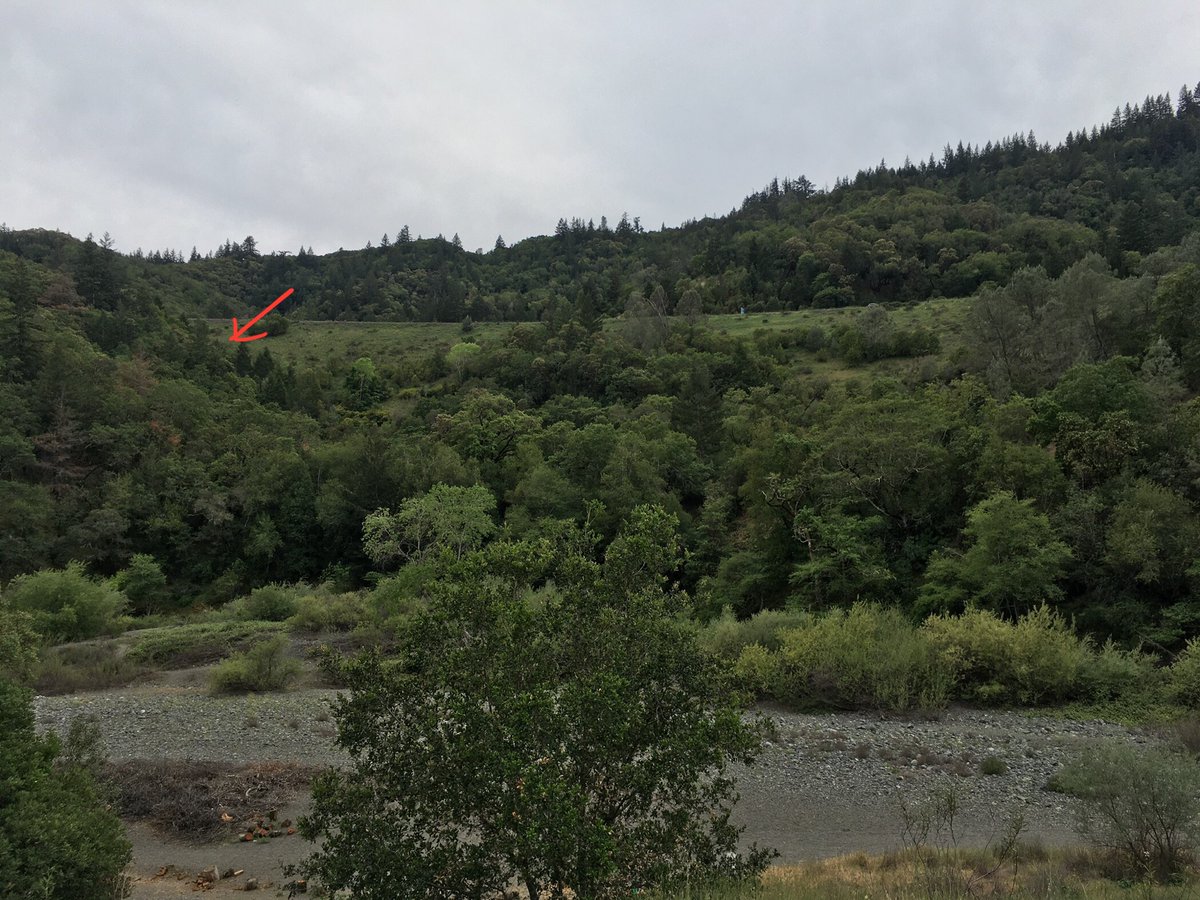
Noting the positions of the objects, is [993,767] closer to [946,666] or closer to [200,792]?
[946,666]

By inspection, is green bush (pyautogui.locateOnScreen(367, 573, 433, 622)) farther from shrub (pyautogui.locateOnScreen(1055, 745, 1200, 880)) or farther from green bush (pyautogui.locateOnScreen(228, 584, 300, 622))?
shrub (pyautogui.locateOnScreen(1055, 745, 1200, 880))

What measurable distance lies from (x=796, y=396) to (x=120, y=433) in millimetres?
46172

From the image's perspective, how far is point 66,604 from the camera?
30641 millimetres

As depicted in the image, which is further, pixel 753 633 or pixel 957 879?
pixel 753 633

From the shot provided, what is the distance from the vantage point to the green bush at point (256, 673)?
2280 cm

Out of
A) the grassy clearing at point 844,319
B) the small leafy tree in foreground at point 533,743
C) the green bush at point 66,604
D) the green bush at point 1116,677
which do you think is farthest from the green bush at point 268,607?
the grassy clearing at point 844,319

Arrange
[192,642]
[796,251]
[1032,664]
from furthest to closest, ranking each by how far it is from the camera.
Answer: [796,251], [192,642], [1032,664]

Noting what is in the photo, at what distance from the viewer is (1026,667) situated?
18438 millimetres

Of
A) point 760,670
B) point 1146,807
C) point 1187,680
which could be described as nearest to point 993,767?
point 1146,807

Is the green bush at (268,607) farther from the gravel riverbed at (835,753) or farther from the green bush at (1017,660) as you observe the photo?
the green bush at (1017,660)

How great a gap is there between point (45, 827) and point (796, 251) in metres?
92.0


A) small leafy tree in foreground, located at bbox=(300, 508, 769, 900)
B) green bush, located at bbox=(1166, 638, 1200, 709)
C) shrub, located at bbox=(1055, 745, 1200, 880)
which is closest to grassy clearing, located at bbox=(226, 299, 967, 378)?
green bush, located at bbox=(1166, 638, 1200, 709)

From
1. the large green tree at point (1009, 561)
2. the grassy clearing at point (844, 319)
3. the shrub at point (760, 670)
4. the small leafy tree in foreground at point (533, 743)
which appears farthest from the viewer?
the grassy clearing at point (844, 319)

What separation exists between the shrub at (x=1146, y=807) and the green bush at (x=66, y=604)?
119 feet
